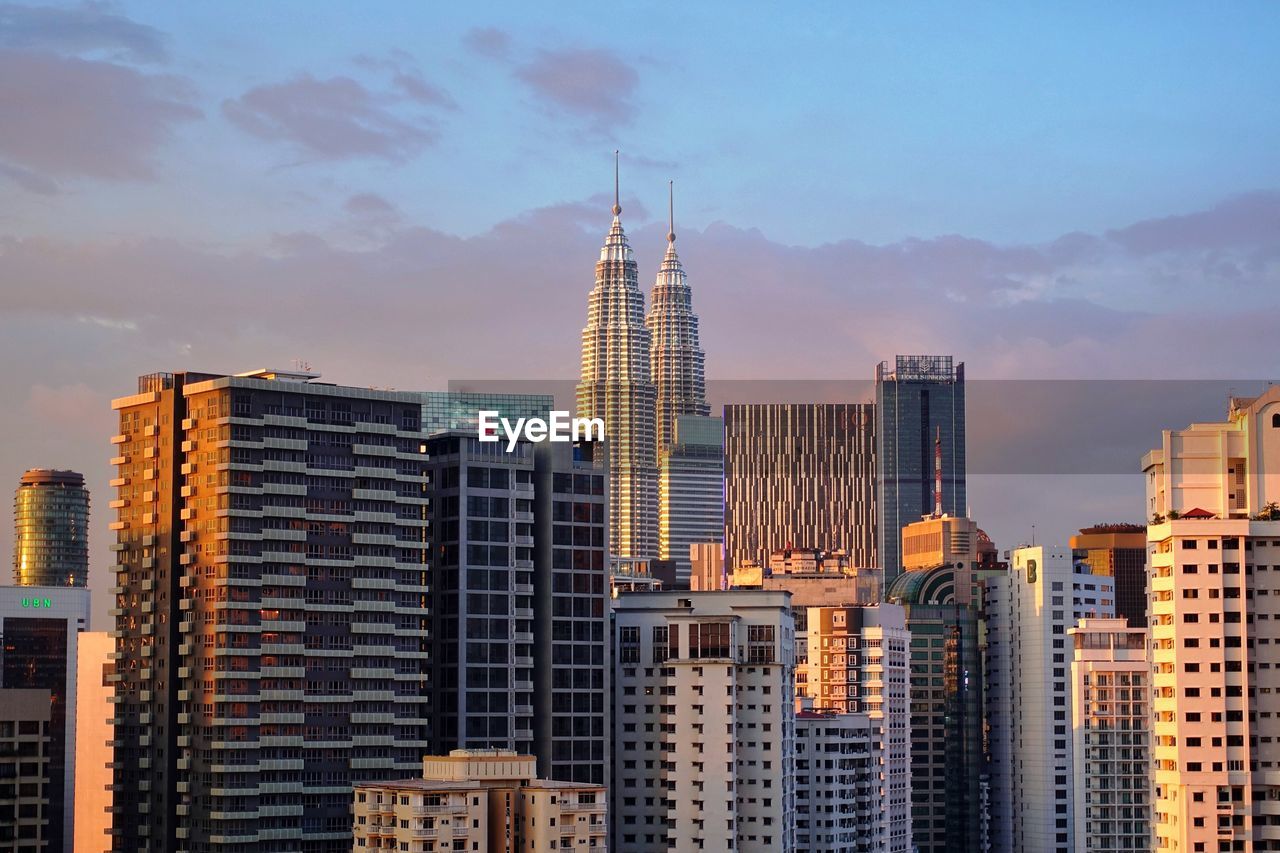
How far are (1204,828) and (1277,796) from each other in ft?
21.1

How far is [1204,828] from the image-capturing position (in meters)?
200

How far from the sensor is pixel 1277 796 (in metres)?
200
